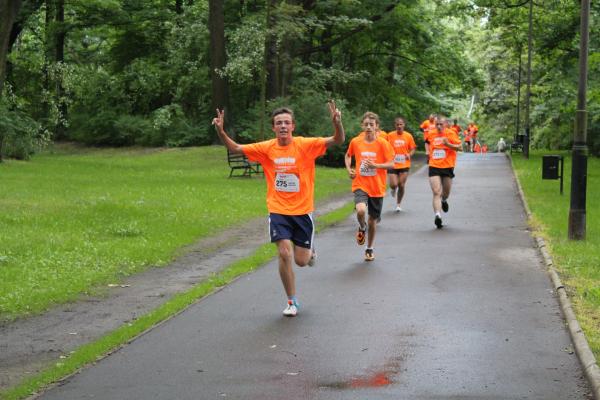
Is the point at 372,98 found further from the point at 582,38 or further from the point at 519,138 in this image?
the point at 582,38

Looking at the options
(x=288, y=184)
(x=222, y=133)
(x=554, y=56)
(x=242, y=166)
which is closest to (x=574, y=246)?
(x=288, y=184)

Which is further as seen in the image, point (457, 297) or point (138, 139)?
point (138, 139)

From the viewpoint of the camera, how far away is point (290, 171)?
9.34 meters

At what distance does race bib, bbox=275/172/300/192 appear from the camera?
935 cm

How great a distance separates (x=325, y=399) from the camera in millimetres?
6281

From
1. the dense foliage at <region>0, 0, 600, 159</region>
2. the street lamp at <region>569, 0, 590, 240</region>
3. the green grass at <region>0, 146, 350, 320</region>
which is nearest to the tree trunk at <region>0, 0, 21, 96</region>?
the green grass at <region>0, 146, 350, 320</region>

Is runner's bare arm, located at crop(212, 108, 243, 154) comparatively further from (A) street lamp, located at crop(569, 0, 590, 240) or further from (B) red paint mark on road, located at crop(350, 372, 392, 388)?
(A) street lamp, located at crop(569, 0, 590, 240)

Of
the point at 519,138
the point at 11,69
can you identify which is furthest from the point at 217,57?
the point at 519,138

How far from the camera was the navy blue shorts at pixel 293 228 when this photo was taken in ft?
30.5

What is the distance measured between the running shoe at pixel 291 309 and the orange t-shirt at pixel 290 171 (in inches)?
33.3

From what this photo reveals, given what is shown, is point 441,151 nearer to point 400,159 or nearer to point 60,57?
point 400,159

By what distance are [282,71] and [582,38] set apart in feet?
78.1

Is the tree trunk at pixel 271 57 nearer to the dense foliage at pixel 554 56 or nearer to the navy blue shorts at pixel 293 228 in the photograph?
the dense foliage at pixel 554 56

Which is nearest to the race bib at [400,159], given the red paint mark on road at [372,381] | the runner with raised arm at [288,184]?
the runner with raised arm at [288,184]
